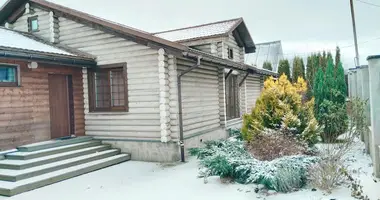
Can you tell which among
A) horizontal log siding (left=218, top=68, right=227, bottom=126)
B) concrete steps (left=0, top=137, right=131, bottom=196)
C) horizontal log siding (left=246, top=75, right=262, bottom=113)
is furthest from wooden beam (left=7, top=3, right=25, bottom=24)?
horizontal log siding (left=246, top=75, right=262, bottom=113)

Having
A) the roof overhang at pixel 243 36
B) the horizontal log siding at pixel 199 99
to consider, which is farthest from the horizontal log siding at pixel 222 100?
the roof overhang at pixel 243 36

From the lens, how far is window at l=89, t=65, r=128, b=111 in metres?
8.70

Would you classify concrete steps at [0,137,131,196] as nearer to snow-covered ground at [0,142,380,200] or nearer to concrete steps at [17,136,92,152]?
concrete steps at [17,136,92,152]

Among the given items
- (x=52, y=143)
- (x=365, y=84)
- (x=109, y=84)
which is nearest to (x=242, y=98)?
(x=365, y=84)

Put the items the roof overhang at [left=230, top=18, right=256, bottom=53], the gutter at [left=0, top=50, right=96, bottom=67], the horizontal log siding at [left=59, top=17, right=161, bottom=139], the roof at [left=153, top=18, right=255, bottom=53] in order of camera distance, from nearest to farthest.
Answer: the gutter at [left=0, top=50, right=96, bottom=67] < the horizontal log siding at [left=59, top=17, right=161, bottom=139] < the roof at [left=153, top=18, right=255, bottom=53] < the roof overhang at [left=230, top=18, right=256, bottom=53]

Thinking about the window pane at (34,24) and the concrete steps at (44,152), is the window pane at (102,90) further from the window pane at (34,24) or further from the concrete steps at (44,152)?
the window pane at (34,24)

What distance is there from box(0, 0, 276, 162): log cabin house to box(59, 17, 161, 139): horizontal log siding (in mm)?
28

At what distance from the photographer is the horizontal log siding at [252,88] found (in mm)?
14919

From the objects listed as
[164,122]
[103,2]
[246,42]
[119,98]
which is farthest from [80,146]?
[103,2]

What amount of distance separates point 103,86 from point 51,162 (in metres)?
2.85

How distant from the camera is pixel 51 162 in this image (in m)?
7.04

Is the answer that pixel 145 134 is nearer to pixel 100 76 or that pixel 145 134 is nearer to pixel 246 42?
pixel 100 76

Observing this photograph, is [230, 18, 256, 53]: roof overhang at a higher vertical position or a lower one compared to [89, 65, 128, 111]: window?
higher

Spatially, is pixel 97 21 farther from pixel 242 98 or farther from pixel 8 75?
pixel 242 98
